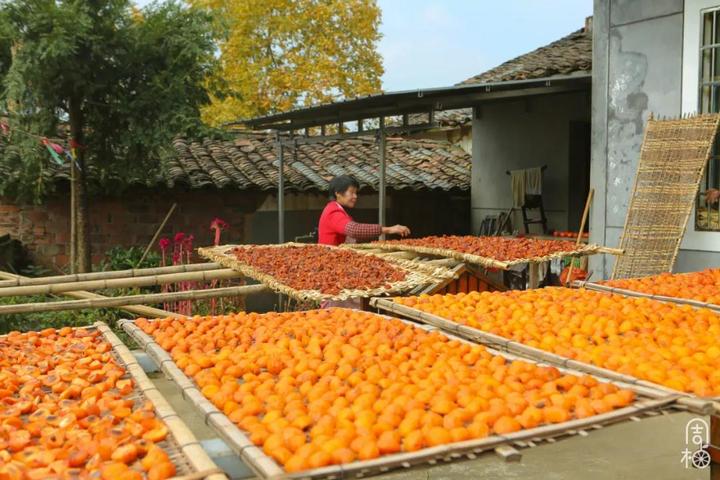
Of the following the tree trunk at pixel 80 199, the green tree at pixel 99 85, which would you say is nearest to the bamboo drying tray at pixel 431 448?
the green tree at pixel 99 85

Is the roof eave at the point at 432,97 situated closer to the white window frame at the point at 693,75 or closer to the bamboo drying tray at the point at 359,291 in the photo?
the white window frame at the point at 693,75

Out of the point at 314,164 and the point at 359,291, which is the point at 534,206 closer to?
the point at 314,164

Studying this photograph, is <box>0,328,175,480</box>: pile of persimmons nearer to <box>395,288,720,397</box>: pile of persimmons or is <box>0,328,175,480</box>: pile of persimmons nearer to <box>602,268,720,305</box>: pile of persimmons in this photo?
<box>395,288,720,397</box>: pile of persimmons

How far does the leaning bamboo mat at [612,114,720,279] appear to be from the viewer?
6.46 metres

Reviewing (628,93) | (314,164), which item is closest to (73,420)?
(628,93)

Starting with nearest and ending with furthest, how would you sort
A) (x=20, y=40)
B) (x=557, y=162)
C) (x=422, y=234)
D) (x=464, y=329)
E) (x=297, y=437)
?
(x=297, y=437)
(x=464, y=329)
(x=20, y=40)
(x=557, y=162)
(x=422, y=234)

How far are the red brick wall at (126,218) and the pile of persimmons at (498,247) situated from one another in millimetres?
5466

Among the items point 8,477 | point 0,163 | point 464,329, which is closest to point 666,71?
point 464,329

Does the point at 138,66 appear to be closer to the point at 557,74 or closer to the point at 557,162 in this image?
the point at 557,74

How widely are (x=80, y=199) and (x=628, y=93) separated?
6.78 metres

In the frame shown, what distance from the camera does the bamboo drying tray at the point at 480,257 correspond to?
18.0 ft

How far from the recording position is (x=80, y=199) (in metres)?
9.54

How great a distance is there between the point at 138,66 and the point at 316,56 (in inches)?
639

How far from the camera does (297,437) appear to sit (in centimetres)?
217
